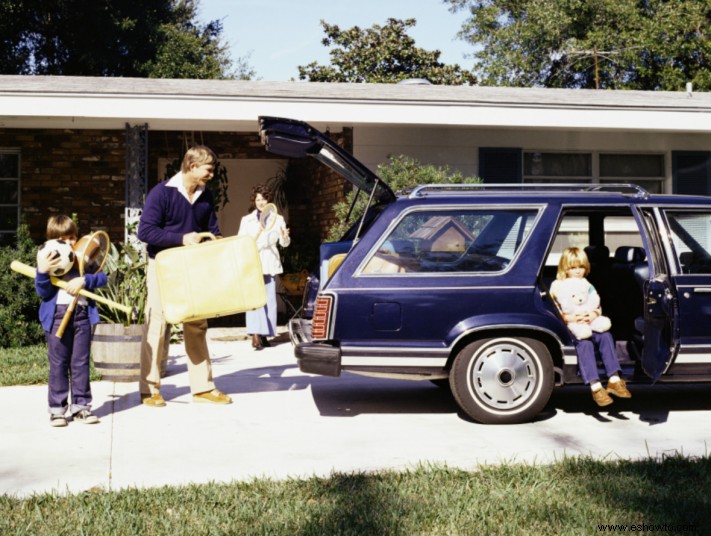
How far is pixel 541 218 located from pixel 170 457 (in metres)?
3.11

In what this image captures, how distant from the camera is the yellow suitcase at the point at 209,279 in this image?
255 inches

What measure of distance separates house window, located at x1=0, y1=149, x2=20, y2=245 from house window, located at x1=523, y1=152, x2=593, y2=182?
7.66 meters

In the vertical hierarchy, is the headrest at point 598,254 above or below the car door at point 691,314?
above

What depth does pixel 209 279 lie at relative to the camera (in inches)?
257

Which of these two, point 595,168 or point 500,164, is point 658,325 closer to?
point 500,164

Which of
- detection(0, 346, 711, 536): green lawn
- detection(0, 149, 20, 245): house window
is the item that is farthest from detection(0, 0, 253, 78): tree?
detection(0, 346, 711, 536): green lawn

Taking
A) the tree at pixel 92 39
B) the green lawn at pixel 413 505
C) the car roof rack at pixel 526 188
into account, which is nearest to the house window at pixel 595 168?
the car roof rack at pixel 526 188

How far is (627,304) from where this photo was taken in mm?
7113

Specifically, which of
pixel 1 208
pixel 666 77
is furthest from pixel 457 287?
pixel 666 77

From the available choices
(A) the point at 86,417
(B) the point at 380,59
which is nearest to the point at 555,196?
(A) the point at 86,417

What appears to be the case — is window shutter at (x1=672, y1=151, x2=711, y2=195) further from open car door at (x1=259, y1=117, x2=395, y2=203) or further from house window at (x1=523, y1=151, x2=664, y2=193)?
open car door at (x1=259, y1=117, x2=395, y2=203)

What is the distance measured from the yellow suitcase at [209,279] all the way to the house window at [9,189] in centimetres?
798

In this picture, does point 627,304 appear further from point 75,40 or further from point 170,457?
point 75,40

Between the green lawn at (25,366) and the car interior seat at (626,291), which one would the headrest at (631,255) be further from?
the green lawn at (25,366)
